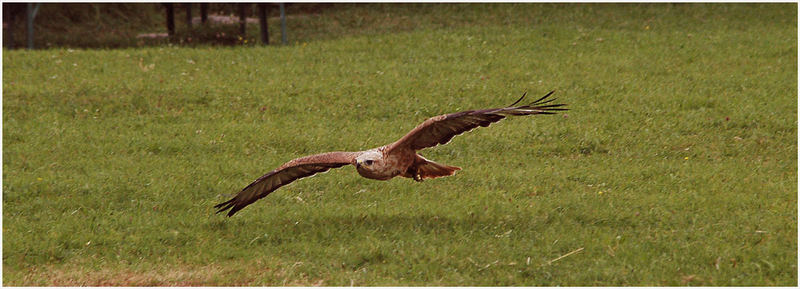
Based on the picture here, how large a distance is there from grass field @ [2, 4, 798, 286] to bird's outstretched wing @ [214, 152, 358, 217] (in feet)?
1.70

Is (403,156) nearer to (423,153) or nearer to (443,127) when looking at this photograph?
(443,127)

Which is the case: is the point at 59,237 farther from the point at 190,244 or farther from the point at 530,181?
the point at 530,181

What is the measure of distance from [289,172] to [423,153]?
148 inches

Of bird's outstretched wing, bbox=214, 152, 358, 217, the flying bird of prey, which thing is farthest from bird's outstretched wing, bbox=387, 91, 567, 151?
bird's outstretched wing, bbox=214, 152, 358, 217

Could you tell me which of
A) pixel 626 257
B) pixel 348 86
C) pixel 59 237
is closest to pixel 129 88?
pixel 348 86

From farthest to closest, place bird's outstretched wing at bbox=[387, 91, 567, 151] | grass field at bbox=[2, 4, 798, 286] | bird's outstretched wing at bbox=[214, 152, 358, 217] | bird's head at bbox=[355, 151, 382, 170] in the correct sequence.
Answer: grass field at bbox=[2, 4, 798, 286]
bird's outstretched wing at bbox=[214, 152, 358, 217]
bird's head at bbox=[355, 151, 382, 170]
bird's outstretched wing at bbox=[387, 91, 567, 151]

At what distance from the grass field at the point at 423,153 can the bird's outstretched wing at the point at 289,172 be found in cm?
52

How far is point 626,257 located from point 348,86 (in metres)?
8.00

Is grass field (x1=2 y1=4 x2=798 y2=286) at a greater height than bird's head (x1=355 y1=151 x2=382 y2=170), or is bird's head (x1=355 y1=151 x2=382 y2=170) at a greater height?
bird's head (x1=355 y1=151 x2=382 y2=170)

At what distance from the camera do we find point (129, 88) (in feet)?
49.5

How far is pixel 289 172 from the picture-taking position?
26.2 ft

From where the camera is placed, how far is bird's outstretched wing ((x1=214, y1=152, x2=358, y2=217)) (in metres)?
7.60

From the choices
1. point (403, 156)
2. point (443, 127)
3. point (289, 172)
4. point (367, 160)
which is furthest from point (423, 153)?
point (367, 160)

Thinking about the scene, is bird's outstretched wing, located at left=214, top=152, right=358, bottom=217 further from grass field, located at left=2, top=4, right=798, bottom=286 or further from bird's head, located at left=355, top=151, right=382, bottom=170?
grass field, located at left=2, top=4, right=798, bottom=286
